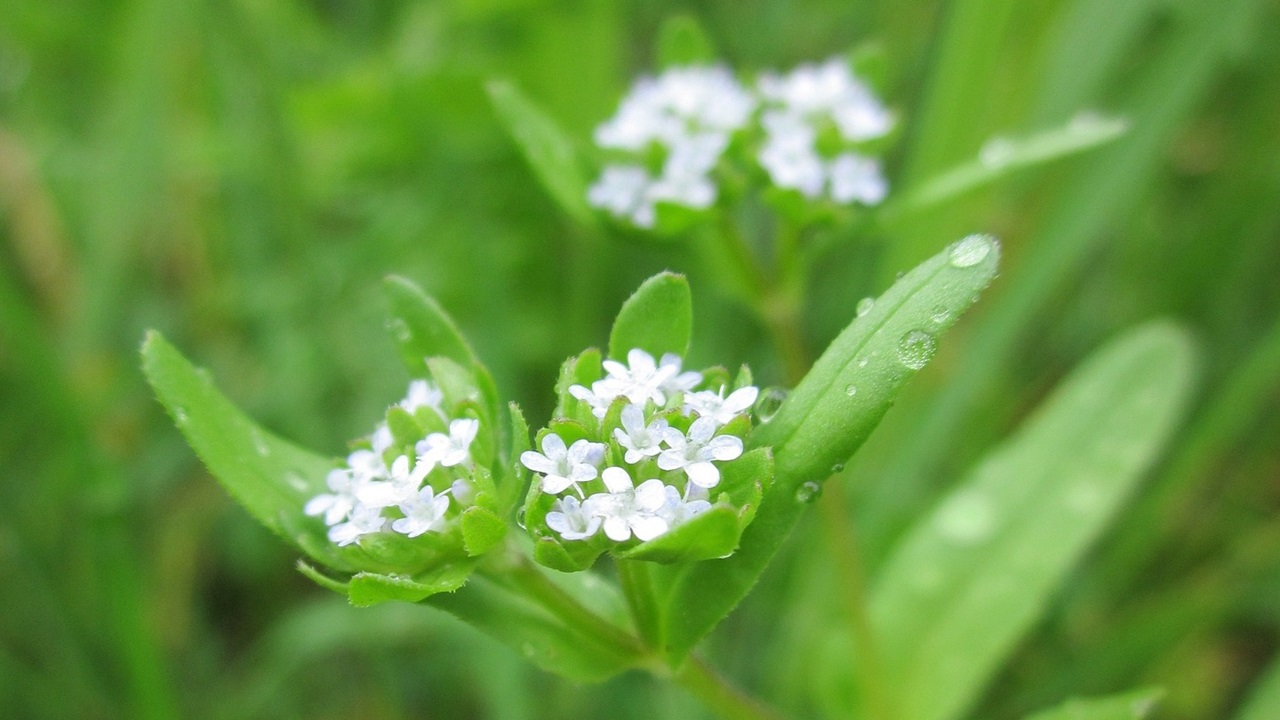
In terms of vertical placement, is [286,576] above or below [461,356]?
below

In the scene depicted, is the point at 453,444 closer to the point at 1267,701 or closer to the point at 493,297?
the point at 493,297

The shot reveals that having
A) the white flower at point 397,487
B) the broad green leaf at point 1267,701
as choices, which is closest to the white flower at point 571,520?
the white flower at point 397,487

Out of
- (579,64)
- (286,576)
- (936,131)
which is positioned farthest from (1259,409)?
(286,576)

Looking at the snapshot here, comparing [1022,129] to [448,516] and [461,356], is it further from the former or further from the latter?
[448,516]

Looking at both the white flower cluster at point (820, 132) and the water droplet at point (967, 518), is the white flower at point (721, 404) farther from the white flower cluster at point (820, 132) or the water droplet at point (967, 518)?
the water droplet at point (967, 518)

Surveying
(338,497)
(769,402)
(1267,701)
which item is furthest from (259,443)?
(1267,701)

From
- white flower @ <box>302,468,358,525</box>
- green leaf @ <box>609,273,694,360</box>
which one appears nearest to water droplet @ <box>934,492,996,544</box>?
green leaf @ <box>609,273,694,360</box>
